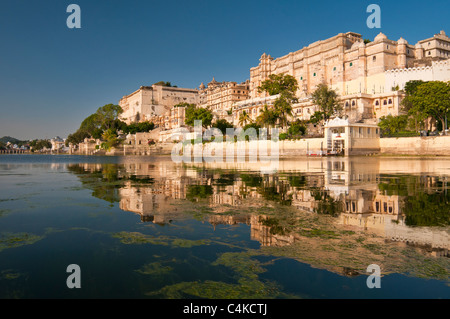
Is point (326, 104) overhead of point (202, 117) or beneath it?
beneath

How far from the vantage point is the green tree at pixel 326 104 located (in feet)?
187

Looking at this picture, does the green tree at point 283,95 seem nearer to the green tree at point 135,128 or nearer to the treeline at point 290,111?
the treeline at point 290,111

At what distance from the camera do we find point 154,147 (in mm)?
93500

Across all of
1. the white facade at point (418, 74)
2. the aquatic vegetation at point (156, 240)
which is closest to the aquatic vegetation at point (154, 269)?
the aquatic vegetation at point (156, 240)

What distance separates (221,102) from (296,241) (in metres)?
109

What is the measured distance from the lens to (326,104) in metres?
57.5

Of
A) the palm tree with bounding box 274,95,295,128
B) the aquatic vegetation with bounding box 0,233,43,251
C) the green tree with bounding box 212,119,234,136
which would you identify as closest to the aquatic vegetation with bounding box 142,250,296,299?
the aquatic vegetation with bounding box 0,233,43,251

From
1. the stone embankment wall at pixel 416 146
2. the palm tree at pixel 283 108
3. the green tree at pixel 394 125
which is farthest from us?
the palm tree at pixel 283 108

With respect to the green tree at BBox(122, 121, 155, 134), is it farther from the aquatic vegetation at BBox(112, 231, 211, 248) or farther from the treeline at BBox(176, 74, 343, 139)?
the aquatic vegetation at BBox(112, 231, 211, 248)

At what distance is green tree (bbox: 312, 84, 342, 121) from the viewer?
187 feet

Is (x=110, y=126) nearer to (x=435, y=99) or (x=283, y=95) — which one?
(x=283, y=95)

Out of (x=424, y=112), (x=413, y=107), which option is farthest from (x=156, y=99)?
(x=424, y=112)
